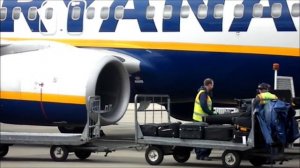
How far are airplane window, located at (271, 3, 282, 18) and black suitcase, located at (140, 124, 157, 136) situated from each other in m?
3.56

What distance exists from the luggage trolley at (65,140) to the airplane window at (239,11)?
11.3 ft

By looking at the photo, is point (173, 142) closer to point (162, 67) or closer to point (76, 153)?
point (76, 153)

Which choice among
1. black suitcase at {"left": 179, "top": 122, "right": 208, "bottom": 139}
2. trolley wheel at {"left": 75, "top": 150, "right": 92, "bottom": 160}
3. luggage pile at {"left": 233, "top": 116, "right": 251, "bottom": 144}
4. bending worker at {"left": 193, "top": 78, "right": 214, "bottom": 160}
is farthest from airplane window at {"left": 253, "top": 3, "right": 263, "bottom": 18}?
trolley wheel at {"left": 75, "top": 150, "right": 92, "bottom": 160}

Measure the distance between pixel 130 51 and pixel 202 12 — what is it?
1811 millimetres

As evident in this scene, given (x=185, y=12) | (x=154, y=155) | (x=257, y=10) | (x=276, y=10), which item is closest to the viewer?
(x=154, y=155)

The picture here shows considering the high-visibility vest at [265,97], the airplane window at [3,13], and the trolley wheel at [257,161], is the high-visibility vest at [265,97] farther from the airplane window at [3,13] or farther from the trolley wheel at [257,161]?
the airplane window at [3,13]

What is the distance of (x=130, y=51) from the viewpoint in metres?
16.3

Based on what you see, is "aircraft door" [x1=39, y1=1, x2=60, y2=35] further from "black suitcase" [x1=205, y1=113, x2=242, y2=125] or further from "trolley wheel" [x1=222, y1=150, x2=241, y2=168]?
"trolley wheel" [x1=222, y1=150, x2=241, y2=168]

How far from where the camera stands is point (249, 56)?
49.6 ft

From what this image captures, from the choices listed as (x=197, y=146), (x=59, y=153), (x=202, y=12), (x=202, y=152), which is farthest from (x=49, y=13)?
(x=197, y=146)

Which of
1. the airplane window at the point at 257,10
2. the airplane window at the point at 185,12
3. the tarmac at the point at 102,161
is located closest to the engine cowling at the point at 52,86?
the tarmac at the point at 102,161

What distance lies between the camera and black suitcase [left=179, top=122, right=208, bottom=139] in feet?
40.7

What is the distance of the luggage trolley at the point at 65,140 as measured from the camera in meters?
13.2

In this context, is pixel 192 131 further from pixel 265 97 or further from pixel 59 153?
pixel 59 153
